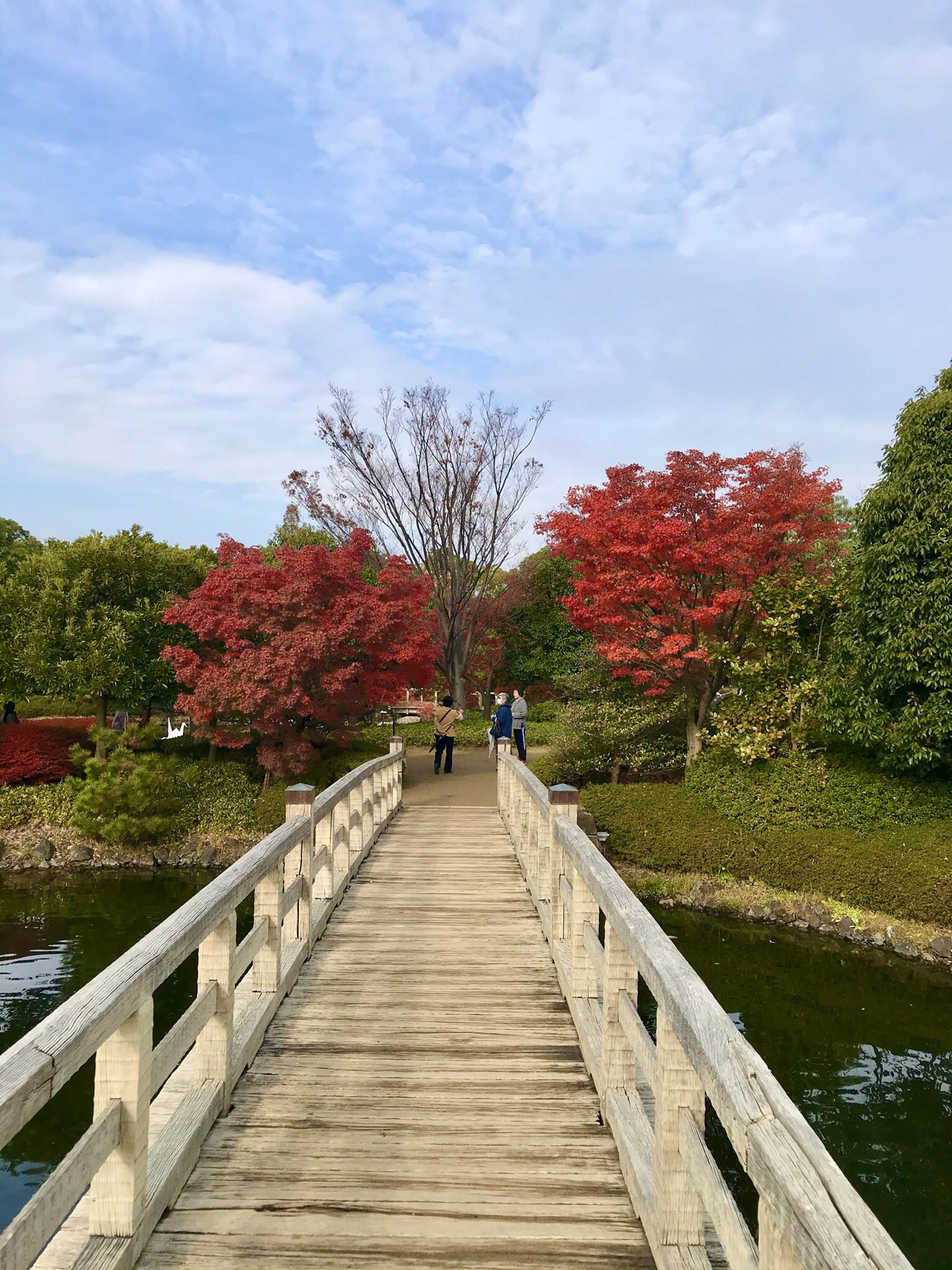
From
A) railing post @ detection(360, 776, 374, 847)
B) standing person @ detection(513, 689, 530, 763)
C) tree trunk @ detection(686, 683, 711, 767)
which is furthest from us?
standing person @ detection(513, 689, 530, 763)

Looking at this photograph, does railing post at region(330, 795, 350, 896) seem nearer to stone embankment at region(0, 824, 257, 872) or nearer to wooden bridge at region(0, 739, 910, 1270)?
wooden bridge at region(0, 739, 910, 1270)

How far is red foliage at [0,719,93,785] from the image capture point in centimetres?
1587

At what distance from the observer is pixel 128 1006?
2314 mm

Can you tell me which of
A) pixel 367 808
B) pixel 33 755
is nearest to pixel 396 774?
pixel 367 808

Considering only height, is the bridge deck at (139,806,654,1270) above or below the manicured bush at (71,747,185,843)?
above

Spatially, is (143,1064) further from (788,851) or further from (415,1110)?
(788,851)

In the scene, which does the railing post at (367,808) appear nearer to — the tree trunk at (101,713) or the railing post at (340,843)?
the railing post at (340,843)

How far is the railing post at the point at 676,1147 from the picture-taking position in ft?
7.41

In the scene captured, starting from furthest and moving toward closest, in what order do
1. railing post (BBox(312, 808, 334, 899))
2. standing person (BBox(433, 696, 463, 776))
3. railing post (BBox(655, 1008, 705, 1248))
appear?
standing person (BBox(433, 696, 463, 776))
railing post (BBox(312, 808, 334, 899))
railing post (BBox(655, 1008, 705, 1248))

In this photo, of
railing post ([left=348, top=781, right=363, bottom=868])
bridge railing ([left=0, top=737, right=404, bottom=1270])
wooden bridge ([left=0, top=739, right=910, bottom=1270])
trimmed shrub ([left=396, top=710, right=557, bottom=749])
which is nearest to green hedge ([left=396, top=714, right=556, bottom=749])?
trimmed shrub ([left=396, top=710, right=557, bottom=749])

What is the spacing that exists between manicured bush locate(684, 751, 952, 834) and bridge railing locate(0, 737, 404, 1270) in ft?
31.2

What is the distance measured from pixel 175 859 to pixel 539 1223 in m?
13.0

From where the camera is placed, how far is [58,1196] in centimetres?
189

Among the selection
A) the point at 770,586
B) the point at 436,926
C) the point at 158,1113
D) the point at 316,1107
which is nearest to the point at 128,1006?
the point at 158,1113
